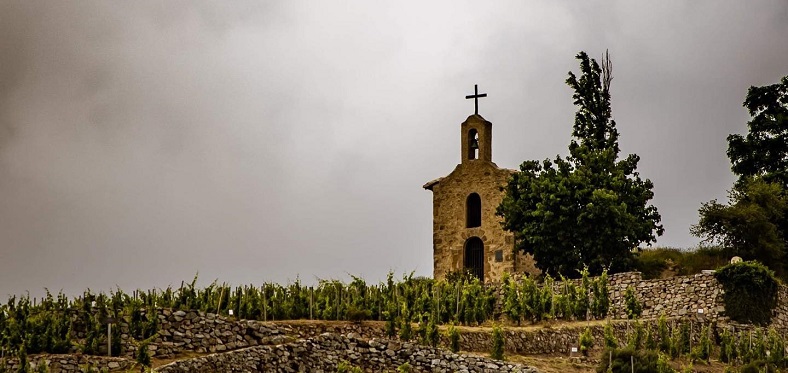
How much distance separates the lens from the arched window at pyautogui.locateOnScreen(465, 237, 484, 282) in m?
43.5

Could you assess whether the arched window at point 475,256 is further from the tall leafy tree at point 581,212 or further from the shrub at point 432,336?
the shrub at point 432,336

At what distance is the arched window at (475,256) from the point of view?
4353 centimetres

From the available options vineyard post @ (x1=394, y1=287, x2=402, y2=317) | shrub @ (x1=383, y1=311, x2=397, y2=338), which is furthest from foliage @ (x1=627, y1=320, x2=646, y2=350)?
vineyard post @ (x1=394, y1=287, x2=402, y2=317)

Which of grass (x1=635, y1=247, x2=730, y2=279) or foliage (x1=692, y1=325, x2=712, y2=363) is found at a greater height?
grass (x1=635, y1=247, x2=730, y2=279)

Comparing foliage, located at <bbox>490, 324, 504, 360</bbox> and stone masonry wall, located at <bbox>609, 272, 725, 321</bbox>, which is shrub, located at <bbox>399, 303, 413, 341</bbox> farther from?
stone masonry wall, located at <bbox>609, 272, 725, 321</bbox>

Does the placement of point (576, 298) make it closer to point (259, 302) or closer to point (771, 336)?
point (771, 336)

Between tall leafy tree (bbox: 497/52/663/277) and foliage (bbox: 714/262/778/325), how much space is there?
133 inches

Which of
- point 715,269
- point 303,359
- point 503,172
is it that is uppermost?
point 503,172

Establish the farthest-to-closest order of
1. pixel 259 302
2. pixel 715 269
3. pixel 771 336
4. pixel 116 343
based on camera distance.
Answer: pixel 715 269 < pixel 771 336 < pixel 259 302 < pixel 116 343

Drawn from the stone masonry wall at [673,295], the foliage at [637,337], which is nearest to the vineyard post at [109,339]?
the foliage at [637,337]

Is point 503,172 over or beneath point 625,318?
over

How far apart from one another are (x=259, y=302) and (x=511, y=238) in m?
12.1

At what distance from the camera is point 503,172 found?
43.8m

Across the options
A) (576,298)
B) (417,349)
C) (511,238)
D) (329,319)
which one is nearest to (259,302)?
(329,319)
